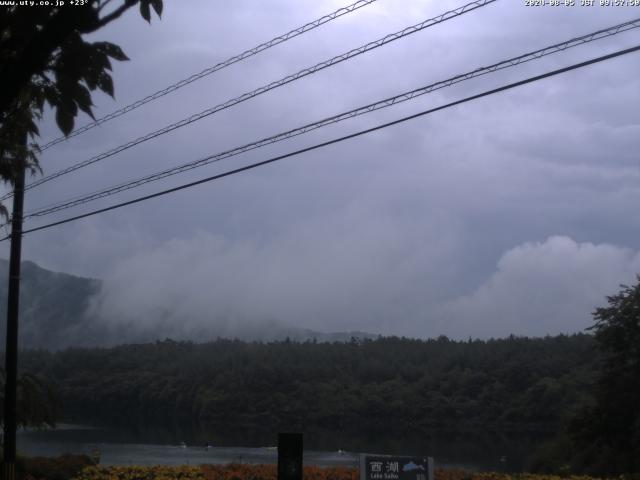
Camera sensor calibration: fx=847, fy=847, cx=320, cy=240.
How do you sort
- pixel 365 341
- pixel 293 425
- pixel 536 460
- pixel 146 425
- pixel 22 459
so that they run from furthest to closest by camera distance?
pixel 365 341, pixel 146 425, pixel 293 425, pixel 536 460, pixel 22 459

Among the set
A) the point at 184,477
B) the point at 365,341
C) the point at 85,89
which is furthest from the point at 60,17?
the point at 365,341

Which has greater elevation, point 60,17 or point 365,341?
point 365,341

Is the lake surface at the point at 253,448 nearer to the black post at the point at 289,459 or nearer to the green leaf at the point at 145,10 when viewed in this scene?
the black post at the point at 289,459

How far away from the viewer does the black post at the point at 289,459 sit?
7.63m

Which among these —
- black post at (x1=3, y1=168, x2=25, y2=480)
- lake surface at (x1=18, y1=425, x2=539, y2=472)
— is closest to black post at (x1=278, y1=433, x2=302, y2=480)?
black post at (x1=3, y1=168, x2=25, y2=480)

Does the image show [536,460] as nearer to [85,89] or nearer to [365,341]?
[85,89]

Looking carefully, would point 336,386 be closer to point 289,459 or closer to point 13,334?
point 13,334

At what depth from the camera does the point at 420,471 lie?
35.0 ft

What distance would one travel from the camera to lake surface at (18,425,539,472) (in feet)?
81.7

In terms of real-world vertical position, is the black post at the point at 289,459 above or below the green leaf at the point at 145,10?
below

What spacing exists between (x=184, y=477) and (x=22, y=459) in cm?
453

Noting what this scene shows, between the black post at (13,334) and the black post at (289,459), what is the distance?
974cm

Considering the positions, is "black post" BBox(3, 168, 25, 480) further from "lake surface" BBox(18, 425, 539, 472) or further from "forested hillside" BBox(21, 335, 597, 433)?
"forested hillside" BBox(21, 335, 597, 433)

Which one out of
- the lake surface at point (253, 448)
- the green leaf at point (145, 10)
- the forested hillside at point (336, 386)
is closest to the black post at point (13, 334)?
the lake surface at point (253, 448)
